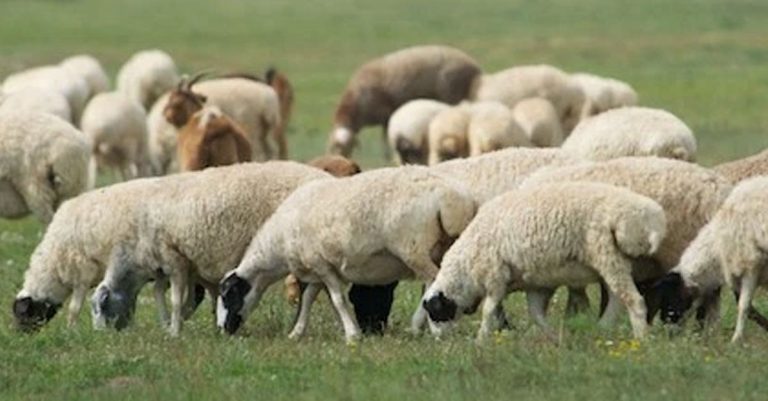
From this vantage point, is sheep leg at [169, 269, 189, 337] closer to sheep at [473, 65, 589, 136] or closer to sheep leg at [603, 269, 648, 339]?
sheep leg at [603, 269, 648, 339]

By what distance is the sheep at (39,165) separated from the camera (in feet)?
67.7

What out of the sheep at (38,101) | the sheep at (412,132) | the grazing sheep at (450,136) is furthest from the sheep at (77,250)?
the sheep at (412,132)

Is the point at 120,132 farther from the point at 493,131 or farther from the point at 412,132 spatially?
the point at 493,131

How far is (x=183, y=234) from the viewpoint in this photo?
52.7 ft

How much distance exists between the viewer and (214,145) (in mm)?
21359

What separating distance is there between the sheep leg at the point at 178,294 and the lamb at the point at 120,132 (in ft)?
43.1

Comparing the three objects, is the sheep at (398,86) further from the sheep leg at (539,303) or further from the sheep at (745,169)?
the sheep leg at (539,303)

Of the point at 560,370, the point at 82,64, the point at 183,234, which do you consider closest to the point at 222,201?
the point at 183,234

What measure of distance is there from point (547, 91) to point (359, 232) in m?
15.6

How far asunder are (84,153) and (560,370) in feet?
30.2

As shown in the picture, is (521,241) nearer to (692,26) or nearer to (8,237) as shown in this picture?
(8,237)

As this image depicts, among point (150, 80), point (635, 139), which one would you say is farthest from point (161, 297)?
point (150, 80)

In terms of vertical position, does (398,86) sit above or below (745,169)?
below

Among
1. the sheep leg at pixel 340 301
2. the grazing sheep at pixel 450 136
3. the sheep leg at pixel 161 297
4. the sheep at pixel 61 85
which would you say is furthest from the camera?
the sheep at pixel 61 85
